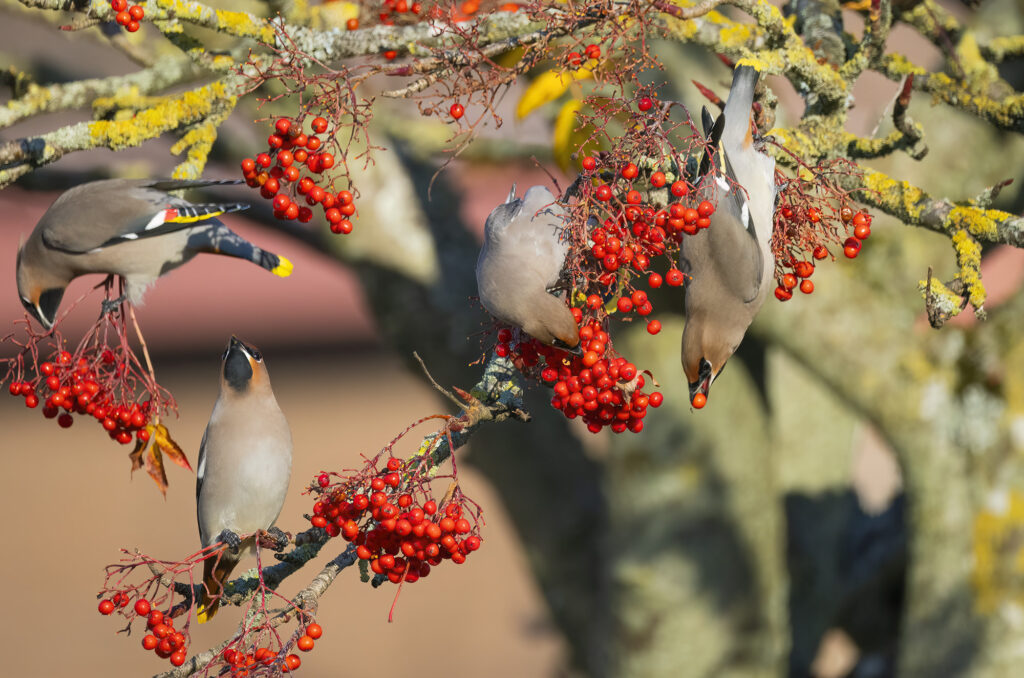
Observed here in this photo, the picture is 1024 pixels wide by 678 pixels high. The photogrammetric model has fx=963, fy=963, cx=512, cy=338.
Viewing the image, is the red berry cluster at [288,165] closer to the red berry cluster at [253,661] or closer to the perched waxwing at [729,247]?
the perched waxwing at [729,247]

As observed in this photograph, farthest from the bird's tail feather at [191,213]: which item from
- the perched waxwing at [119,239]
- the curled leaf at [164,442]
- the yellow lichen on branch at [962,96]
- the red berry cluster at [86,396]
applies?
the yellow lichen on branch at [962,96]

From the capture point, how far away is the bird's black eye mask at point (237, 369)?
5.80ft

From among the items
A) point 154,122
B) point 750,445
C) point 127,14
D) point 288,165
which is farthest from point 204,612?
point 750,445

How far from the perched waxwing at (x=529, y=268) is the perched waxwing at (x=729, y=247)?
19 cm

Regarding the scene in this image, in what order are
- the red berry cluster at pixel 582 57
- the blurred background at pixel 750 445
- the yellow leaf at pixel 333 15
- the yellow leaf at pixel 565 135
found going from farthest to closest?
the blurred background at pixel 750 445, the yellow leaf at pixel 333 15, the yellow leaf at pixel 565 135, the red berry cluster at pixel 582 57

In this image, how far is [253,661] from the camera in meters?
1.46

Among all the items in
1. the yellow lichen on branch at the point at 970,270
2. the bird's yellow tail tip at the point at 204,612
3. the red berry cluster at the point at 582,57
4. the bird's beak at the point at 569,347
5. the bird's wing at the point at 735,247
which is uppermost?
the red berry cluster at the point at 582,57

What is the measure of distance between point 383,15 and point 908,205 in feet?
4.12

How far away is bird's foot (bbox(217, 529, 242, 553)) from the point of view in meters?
1.72

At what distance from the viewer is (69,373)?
1.70 m

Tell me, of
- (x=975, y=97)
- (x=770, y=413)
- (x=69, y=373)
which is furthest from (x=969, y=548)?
(x=69, y=373)

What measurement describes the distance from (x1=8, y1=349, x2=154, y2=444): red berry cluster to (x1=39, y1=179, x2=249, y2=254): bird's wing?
208 mm

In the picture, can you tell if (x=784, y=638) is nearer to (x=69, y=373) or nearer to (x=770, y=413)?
(x=770, y=413)

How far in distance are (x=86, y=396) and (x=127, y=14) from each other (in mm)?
711
